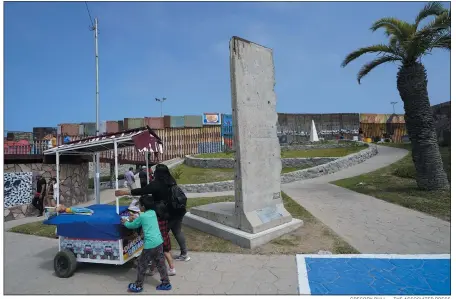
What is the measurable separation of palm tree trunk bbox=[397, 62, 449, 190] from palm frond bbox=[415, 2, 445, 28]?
1413 mm

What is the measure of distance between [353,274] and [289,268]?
37.5 inches

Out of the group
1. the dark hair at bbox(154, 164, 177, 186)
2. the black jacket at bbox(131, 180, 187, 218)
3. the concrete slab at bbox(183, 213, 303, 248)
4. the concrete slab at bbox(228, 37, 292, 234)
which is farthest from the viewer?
the concrete slab at bbox(228, 37, 292, 234)

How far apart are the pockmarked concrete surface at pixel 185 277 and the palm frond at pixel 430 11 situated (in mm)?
9319

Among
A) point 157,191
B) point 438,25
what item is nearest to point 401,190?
point 438,25

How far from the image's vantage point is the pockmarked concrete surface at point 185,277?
4520 millimetres

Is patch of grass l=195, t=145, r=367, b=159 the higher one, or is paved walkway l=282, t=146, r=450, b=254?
patch of grass l=195, t=145, r=367, b=159

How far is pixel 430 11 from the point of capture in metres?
10.4

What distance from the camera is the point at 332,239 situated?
256 inches

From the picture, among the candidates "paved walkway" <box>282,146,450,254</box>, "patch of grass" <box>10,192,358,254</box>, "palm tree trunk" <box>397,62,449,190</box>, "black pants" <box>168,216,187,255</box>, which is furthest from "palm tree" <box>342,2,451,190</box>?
"black pants" <box>168,216,187,255</box>

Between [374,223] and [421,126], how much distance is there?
16.2 feet

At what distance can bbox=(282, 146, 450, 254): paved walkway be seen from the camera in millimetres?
6090

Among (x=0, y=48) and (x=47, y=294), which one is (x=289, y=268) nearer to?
(x=47, y=294)

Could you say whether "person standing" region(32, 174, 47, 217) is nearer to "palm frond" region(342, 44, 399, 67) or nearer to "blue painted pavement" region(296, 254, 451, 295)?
"blue painted pavement" region(296, 254, 451, 295)

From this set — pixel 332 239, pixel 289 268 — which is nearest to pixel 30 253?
pixel 289 268
